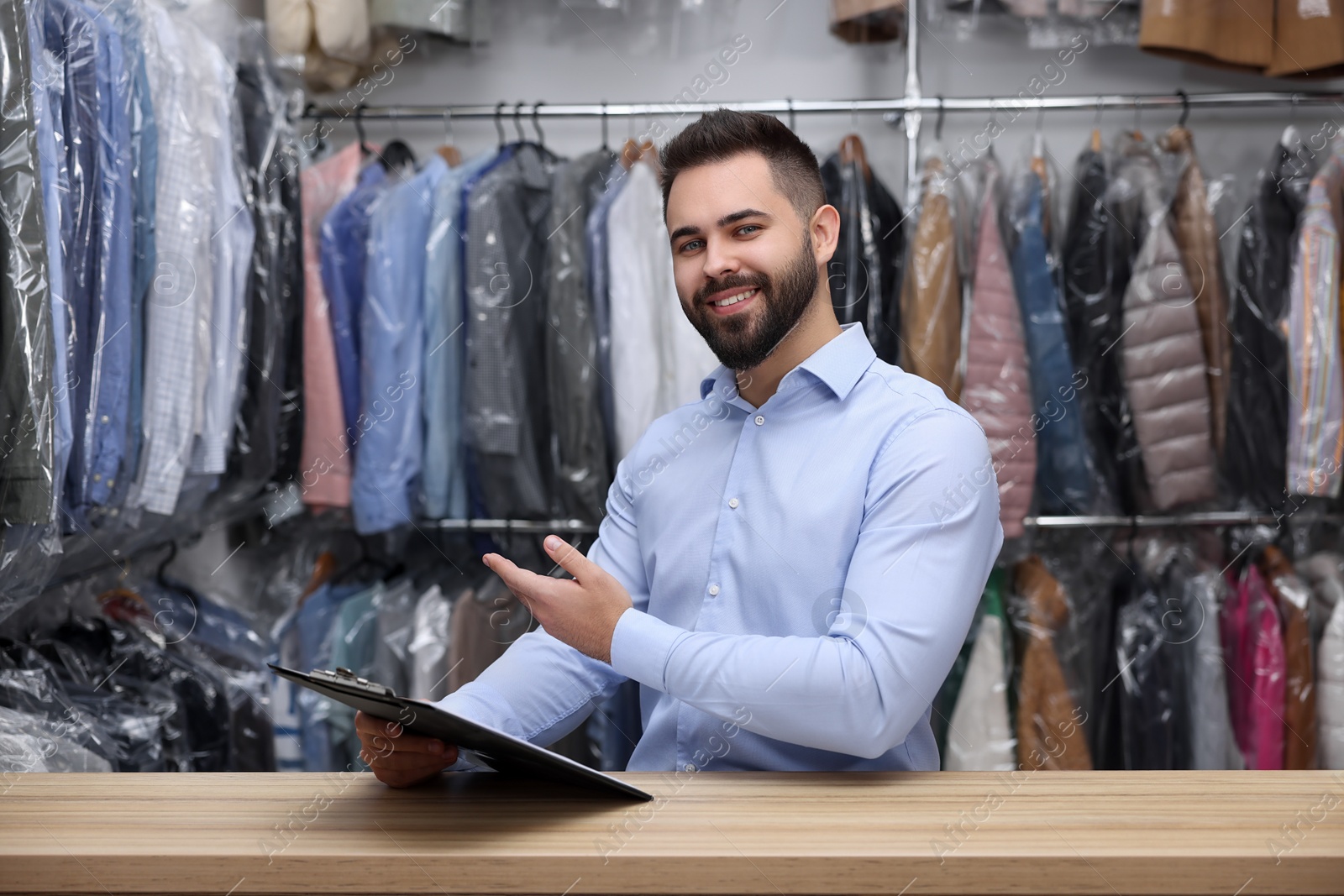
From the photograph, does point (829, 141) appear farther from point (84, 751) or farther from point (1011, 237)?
point (84, 751)

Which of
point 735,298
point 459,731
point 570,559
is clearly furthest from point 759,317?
point 459,731

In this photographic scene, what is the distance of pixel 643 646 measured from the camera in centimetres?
106

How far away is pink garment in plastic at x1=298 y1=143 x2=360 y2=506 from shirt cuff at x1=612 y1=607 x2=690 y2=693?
1.39 meters

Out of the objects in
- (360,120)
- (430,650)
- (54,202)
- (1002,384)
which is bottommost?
(430,650)

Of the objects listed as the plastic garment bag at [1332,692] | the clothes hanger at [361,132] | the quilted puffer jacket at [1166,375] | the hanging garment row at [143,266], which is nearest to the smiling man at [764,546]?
the hanging garment row at [143,266]

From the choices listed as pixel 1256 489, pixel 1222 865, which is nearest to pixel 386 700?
pixel 1222 865

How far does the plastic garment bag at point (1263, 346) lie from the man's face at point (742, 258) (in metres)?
1.27

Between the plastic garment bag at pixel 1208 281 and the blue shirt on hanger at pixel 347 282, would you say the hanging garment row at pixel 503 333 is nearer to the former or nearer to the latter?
the blue shirt on hanger at pixel 347 282

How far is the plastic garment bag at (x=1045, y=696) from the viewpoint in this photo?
2.19 metres

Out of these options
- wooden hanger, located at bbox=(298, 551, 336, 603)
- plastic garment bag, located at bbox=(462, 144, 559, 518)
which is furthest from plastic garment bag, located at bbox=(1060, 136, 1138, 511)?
wooden hanger, located at bbox=(298, 551, 336, 603)

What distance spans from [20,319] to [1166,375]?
1.96 meters

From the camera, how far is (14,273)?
1.46 meters

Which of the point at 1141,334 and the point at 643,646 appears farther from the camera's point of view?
the point at 1141,334

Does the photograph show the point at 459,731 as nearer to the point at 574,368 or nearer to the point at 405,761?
the point at 405,761
